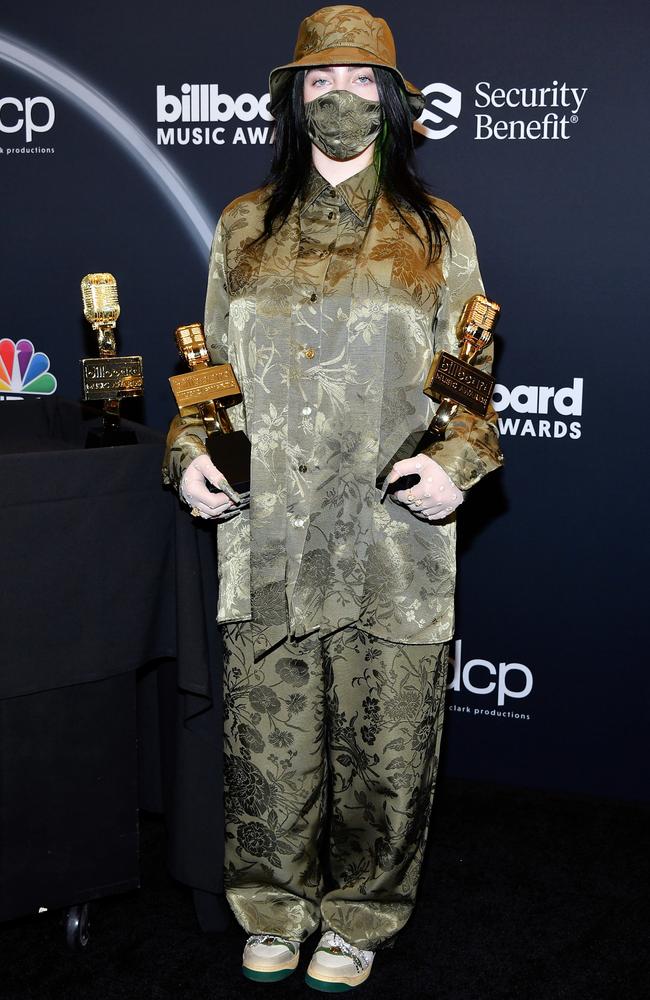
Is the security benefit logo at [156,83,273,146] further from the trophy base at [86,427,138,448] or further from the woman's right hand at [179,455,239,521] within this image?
the woman's right hand at [179,455,239,521]

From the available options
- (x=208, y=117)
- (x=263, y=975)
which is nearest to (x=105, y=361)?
(x=208, y=117)

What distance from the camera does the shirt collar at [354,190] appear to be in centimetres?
183

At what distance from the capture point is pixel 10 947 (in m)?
2.08

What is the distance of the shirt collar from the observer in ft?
6.00

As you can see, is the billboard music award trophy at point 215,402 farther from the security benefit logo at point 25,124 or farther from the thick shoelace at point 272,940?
the security benefit logo at point 25,124

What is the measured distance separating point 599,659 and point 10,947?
149 centimetres

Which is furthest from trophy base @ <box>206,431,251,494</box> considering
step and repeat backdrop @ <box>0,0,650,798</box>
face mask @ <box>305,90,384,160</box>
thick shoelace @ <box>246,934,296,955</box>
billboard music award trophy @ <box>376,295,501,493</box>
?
step and repeat backdrop @ <box>0,0,650,798</box>

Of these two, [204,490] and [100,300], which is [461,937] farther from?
[100,300]

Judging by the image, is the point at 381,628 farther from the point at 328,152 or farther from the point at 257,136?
the point at 257,136

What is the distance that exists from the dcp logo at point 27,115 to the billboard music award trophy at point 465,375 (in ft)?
4.87

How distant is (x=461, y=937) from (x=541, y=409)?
3.91 feet

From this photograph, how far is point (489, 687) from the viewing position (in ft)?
9.16

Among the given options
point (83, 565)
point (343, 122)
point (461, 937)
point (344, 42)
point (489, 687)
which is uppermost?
point (344, 42)

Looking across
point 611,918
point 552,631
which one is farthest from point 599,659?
point 611,918
